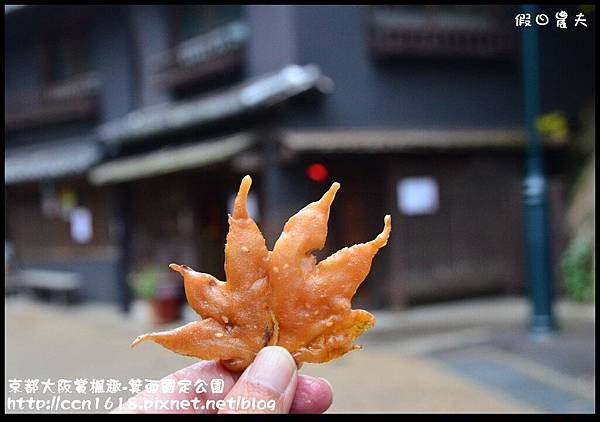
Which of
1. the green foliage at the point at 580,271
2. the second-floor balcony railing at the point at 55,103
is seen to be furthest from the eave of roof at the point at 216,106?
the green foliage at the point at 580,271

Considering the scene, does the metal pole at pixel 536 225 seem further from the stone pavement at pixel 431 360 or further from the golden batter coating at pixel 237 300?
the golden batter coating at pixel 237 300

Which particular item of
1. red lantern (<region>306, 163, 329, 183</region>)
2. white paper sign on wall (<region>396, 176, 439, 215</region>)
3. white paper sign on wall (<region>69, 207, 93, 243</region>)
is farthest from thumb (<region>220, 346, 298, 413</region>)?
white paper sign on wall (<region>69, 207, 93, 243</region>)

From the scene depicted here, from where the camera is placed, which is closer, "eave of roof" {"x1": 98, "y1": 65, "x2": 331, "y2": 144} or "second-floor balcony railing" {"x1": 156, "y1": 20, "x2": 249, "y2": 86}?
"eave of roof" {"x1": 98, "y1": 65, "x2": 331, "y2": 144}

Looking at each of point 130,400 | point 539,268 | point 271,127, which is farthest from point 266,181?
point 130,400

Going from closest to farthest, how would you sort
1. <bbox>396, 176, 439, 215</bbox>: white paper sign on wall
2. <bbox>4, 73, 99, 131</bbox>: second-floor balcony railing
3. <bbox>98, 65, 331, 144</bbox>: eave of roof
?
<bbox>98, 65, 331, 144</bbox>: eave of roof → <bbox>396, 176, 439, 215</bbox>: white paper sign on wall → <bbox>4, 73, 99, 131</bbox>: second-floor balcony railing

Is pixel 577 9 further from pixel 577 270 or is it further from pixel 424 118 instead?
pixel 577 270

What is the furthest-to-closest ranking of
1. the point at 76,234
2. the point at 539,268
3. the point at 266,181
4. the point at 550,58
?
the point at 76,234 < the point at 550,58 < the point at 266,181 < the point at 539,268

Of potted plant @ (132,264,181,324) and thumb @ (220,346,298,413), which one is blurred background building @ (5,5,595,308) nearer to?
potted plant @ (132,264,181,324)
